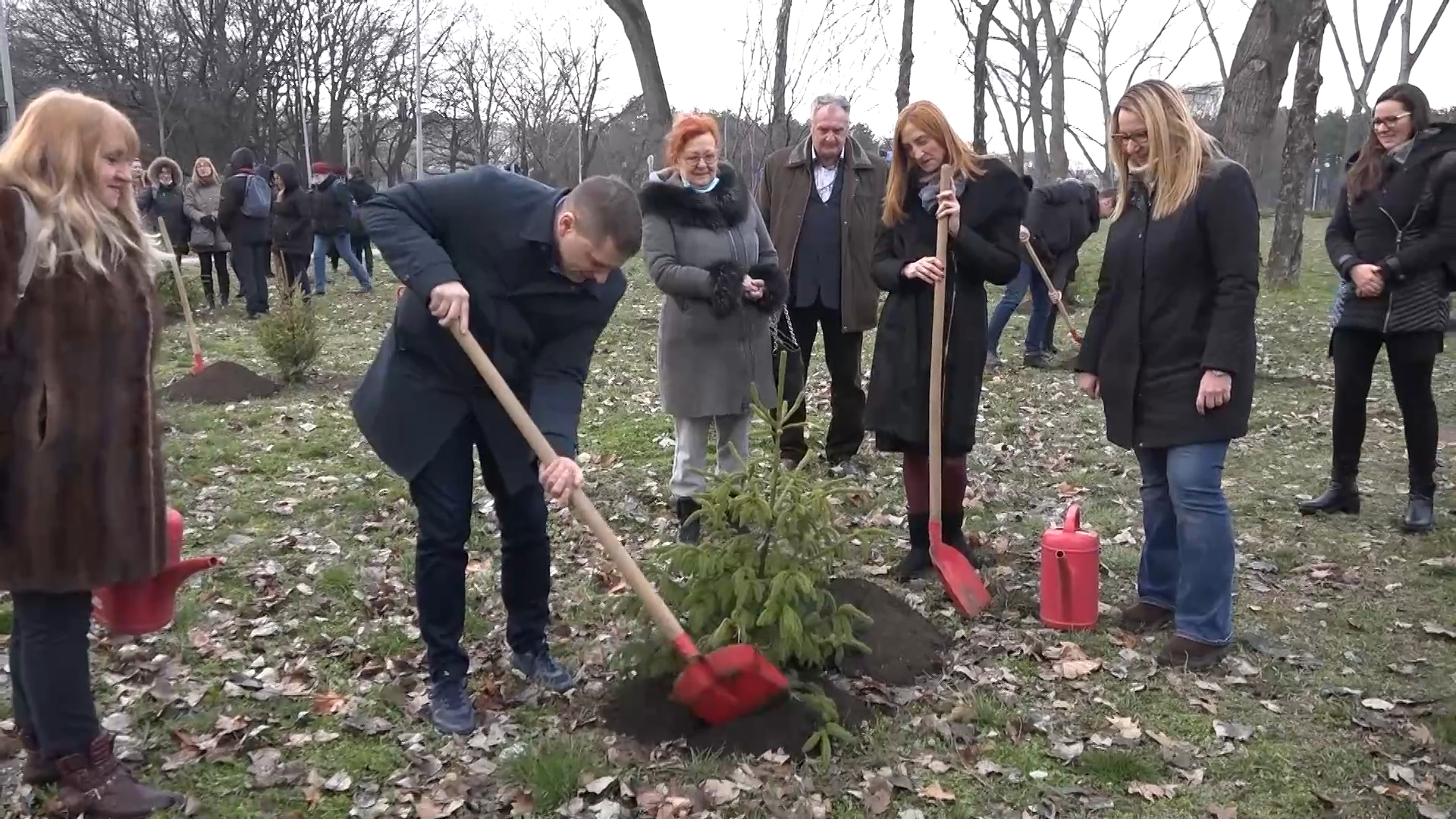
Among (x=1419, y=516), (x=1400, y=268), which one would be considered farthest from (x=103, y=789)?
(x=1419, y=516)

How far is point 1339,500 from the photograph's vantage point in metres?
5.91

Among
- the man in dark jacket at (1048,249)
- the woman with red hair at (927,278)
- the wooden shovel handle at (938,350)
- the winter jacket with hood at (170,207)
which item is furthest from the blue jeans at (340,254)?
the wooden shovel handle at (938,350)

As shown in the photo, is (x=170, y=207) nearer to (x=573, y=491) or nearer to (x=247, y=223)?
(x=247, y=223)

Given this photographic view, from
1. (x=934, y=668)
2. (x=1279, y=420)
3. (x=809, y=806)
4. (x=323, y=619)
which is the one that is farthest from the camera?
(x=1279, y=420)

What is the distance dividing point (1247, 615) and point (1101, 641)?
749 mm

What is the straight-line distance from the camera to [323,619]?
4.62 m

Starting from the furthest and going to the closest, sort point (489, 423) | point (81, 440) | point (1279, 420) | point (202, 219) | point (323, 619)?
point (202, 219)
point (1279, 420)
point (323, 619)
point (489, 423)
point (81, 440)

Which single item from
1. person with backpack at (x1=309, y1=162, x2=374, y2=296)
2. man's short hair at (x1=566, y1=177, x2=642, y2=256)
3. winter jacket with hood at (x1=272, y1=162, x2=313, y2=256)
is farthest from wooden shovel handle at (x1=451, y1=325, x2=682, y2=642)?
person with backpack at (x1=309, y1=162, x2=374, y2=296)

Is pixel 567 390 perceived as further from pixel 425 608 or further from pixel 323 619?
pixel 323 619

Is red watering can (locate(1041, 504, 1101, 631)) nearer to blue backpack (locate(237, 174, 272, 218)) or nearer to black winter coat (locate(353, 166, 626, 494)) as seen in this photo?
black winter coat (locate(353, 166, 626, 494))

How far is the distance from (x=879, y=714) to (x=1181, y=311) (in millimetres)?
1761

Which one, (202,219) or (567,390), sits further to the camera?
(202,219)

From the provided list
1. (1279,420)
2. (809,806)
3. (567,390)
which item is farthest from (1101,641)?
(1279,420)

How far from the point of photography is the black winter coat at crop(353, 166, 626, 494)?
11.0 ft
